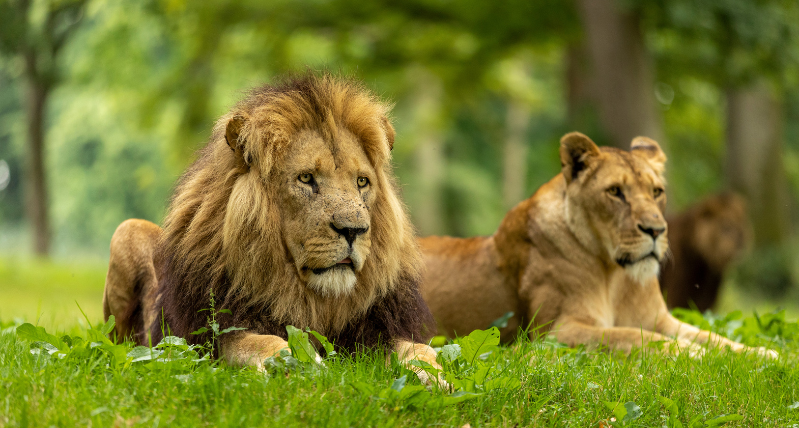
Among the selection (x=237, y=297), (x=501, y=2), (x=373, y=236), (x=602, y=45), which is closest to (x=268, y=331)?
(x=237, y=297)

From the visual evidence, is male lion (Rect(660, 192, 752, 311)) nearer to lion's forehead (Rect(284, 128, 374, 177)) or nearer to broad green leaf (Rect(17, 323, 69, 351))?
lion's forehead (Rect(284, 128, 374, 177))

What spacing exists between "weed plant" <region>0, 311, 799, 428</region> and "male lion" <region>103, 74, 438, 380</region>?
0.60 feet

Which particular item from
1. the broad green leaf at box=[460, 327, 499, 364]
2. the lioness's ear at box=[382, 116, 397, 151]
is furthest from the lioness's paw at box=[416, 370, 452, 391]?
the lioness's ear at box=[382, 116, 397, 151]

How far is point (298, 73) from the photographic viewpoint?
4.16 meters

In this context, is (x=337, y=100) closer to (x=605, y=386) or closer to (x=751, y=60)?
(x=605, y=386)

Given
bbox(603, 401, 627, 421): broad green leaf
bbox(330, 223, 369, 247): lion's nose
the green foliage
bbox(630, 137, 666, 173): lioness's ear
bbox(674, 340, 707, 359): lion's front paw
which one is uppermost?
bbox(330, 223, 369, 247): lion's nose

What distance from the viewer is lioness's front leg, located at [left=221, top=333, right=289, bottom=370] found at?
337 centimetres

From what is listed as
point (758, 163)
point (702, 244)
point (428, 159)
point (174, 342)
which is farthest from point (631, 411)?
point (428, 159)

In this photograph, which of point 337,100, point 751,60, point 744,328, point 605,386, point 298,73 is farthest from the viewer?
point 751,60

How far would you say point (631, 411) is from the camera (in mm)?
3338

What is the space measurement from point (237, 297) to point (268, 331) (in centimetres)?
21

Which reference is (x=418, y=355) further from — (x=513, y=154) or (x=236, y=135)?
(x=513, y=154)

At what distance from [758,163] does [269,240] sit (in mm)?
14367

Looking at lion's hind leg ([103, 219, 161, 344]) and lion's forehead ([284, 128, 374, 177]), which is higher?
lion's forehead ([284, 128, 374, 177])
